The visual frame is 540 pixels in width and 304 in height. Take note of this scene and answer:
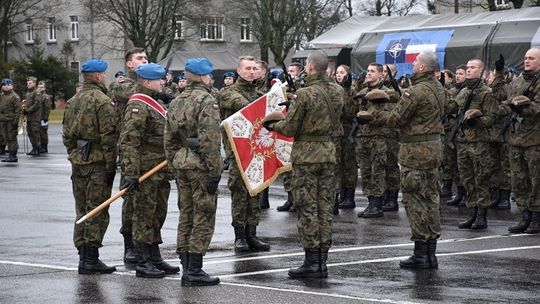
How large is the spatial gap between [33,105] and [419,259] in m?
20.7

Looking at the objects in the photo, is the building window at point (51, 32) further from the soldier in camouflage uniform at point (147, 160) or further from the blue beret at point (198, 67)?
the blue beret at point (198, 67)

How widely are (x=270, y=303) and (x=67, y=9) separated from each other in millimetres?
70097

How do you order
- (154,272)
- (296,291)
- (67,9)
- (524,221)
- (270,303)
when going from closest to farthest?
1. (270,303)
2. (296,291)
3. (154,272)
4. (524,221)
5. (67,9)

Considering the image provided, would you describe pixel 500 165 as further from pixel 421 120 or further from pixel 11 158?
pixel 11 158

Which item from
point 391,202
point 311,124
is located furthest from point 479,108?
point 311,124

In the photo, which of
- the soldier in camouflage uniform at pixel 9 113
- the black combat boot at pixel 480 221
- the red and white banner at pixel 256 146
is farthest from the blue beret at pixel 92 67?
the soldier in camouflage uniform at pixel 9 113

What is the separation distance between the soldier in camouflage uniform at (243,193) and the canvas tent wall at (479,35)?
50.2ft

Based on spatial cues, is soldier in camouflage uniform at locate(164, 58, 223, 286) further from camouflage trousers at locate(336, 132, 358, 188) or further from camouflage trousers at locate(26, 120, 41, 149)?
camouflage trousers at locate(26, 120, 41, 149)

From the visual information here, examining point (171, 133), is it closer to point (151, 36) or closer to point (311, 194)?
point (311, 194)

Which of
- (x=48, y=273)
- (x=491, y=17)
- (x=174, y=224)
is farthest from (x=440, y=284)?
(x=491, y=17)

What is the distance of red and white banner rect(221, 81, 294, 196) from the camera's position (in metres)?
13.1

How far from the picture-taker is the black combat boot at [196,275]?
421 inches

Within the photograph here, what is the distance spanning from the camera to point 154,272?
11242 mm

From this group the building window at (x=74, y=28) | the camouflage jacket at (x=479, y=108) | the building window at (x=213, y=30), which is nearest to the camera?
the camouflage jacket at (x=479, y=108)
